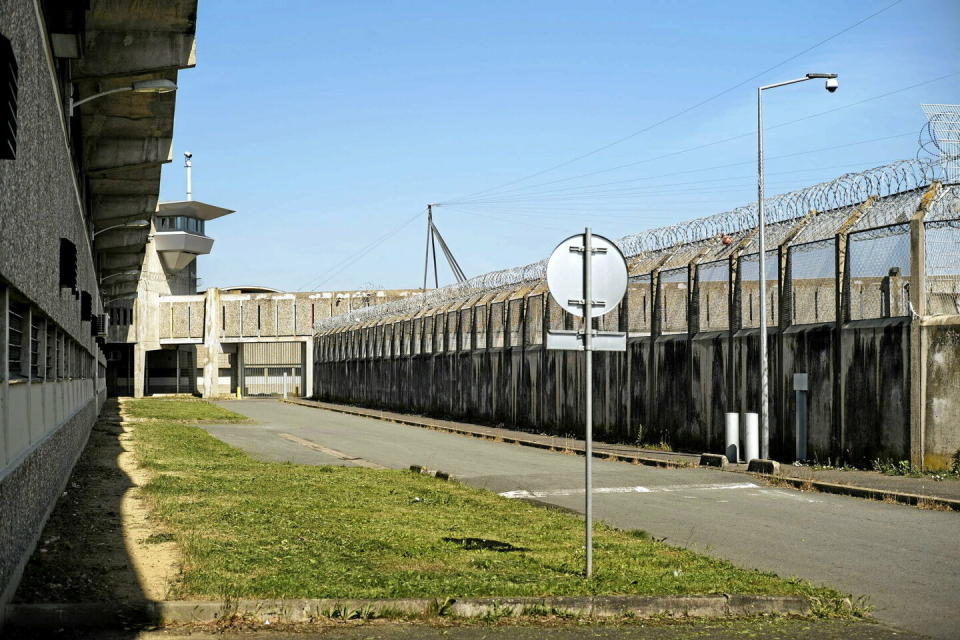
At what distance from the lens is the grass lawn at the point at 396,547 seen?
7977 mm

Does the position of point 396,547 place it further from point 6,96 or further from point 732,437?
point 732,437

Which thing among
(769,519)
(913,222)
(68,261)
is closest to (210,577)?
(68,261)

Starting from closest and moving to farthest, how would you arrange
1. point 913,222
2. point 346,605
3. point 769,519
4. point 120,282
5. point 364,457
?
1. point 346,605
2. point 769,519
3. point 913,222
4. point 364,457
5. point 120,282

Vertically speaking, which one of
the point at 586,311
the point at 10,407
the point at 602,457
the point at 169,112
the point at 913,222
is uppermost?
the point at 169,112

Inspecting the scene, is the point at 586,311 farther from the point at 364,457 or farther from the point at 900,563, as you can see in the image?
the point at 364,457

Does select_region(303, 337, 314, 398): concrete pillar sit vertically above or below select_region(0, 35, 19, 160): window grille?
below

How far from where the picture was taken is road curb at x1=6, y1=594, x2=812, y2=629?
699 cm

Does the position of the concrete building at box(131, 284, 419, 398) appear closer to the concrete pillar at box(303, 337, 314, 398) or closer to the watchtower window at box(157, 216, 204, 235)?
the concrete pillar at box(303, 337, 314, 398)

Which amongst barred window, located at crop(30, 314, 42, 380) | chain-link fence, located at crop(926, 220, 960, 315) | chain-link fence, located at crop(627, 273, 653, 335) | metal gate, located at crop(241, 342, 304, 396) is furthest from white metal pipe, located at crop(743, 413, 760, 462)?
metal gate, located at crop(241, 342, 304, 396)

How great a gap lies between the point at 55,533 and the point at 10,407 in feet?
9.45

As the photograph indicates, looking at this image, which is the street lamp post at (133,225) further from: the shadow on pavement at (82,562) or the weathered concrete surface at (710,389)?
the shadow on pavement at (82,562)

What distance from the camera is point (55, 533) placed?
10344 mm

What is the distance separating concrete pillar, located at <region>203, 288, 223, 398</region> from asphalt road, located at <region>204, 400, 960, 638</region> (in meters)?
54.6

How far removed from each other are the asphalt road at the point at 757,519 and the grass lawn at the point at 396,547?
2.48ft
